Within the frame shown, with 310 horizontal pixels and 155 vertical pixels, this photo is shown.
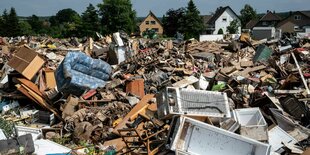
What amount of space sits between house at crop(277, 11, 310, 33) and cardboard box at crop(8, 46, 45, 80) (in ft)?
149

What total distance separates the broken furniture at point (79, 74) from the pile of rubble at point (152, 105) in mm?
27

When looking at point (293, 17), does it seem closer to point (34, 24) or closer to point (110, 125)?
point (34, 24)

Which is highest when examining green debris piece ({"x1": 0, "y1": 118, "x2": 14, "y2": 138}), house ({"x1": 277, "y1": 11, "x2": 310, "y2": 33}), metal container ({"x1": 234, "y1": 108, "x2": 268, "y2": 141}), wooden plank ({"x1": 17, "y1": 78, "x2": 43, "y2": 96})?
house ({"x1": 277, "y1": 11, "x2": 310, "y2": 33})

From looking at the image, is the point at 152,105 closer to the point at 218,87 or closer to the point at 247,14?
the point at 218,87

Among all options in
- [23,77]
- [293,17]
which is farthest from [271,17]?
[23,77]

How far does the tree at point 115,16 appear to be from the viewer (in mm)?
43906

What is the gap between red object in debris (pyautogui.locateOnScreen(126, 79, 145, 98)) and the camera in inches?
383

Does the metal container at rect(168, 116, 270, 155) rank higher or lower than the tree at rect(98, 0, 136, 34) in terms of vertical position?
lower

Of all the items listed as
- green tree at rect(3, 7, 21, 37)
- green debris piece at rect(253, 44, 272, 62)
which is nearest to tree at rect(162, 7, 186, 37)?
green tree at rect(3, 7, 21, 37)

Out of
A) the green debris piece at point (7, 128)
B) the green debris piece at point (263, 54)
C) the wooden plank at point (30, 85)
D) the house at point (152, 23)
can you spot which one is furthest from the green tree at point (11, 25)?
the green debris piece at point (7, 128)

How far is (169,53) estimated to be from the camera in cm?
1425

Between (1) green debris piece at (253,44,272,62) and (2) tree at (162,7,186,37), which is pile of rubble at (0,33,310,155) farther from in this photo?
(2) tree at (162,7,186,37)

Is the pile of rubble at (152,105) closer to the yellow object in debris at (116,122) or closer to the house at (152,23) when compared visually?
the yellow object in debris at (116,122)

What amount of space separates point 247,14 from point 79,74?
54.4 m
